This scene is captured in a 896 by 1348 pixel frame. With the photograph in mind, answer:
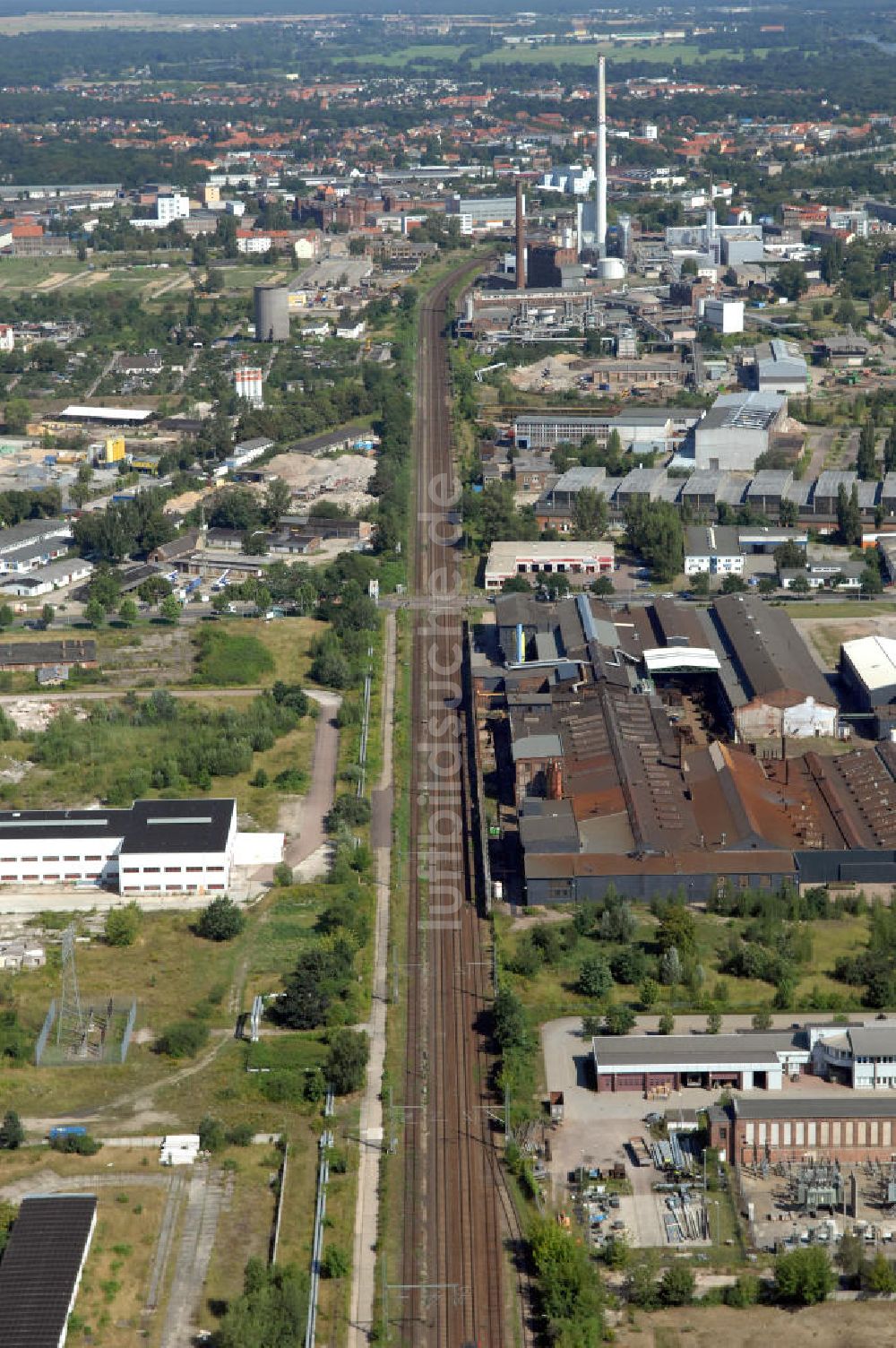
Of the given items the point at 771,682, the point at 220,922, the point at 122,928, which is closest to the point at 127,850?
the point at 122,928

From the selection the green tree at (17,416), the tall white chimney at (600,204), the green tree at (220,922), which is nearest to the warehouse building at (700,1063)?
the green tree at (220,922)

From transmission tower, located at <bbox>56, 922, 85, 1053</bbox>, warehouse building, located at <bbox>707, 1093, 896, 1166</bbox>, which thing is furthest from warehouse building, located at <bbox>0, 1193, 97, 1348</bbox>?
warehouse building, located at <bbox>707, 1093, 896, 1166</bbox>

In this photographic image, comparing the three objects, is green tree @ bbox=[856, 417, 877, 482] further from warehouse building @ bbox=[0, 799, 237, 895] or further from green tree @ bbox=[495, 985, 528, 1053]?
green tree @ bbox=[495, 985, 528, 1053]

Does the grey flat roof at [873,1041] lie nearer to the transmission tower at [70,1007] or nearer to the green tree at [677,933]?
the green tree at [677,933]

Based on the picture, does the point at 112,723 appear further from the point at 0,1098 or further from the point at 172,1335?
the point at 172,1335

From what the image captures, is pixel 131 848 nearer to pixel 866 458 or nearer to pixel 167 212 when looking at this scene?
pixel 866 458

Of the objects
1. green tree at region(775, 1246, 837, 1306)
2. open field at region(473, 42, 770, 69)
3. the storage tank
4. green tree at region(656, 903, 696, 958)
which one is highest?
open field at region(473, 42, 770, 69)

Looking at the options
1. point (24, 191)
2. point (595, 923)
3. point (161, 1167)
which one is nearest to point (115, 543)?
point (595, 923)
